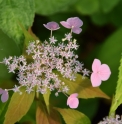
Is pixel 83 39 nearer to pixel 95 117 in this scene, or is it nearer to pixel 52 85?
pixel 95 117

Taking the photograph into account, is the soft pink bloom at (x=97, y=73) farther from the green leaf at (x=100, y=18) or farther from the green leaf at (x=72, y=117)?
the green leaf at (x=100, y=18)

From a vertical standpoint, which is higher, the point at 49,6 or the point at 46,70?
the point at 49,6

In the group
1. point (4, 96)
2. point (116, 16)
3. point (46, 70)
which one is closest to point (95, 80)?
point (46, 70)

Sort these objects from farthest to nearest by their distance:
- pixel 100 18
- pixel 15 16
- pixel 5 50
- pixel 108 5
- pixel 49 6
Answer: pixel 100 18 < pixel 108 5 < pixel 49 6 < pixel 5 50 < pixel 15 16

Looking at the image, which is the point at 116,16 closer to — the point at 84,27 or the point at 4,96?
the point at 84,27

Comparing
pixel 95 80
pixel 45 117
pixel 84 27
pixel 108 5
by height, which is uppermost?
pixel 108 5

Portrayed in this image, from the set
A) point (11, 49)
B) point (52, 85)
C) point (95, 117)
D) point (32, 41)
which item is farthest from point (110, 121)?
point (95, 117)

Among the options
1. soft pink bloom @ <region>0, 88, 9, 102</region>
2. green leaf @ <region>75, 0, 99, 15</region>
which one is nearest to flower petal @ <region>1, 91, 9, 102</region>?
soft pink bloom @ <region>0, 88, 9, 102</region>

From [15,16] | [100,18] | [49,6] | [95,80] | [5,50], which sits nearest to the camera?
[95,80]
